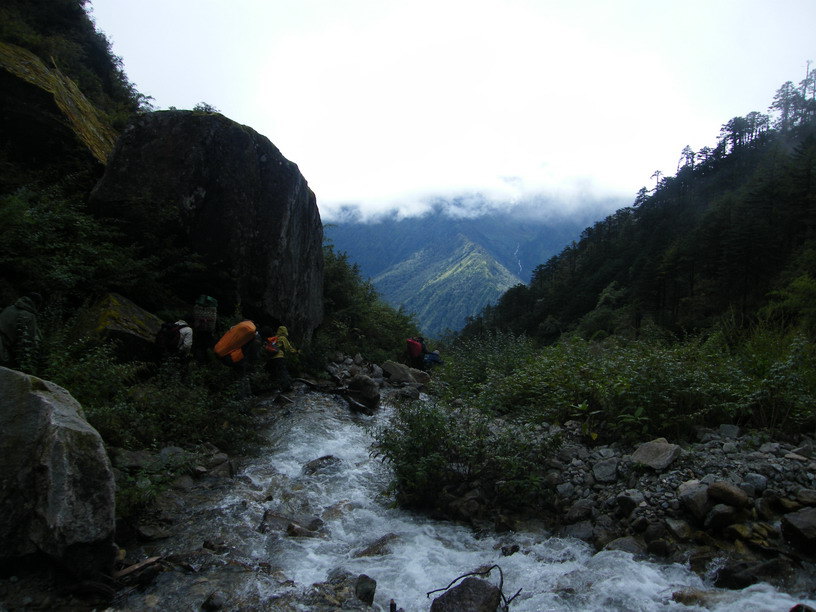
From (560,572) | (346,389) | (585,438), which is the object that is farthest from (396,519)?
(346,389)

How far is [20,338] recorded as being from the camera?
6.23 meters

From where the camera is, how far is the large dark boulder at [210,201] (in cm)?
1081

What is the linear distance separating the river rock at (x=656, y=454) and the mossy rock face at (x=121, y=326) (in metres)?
8.47

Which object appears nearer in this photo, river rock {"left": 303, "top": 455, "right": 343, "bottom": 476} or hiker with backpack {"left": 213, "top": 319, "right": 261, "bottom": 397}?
river rock {"left": 303, "top": 455, "right": 343, "bottom": 476}

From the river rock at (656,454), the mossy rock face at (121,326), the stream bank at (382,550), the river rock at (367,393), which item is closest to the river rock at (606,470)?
the stream bank at (382,550)

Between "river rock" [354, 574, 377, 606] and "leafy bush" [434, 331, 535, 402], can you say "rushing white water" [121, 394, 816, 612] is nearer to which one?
"river rock" [354, 574, 377, 606]

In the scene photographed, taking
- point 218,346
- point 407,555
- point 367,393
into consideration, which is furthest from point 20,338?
point 367,393

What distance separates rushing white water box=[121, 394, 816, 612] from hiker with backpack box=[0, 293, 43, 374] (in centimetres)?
335

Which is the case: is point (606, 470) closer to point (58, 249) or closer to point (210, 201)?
point (58, 249)

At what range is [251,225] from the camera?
12.1m

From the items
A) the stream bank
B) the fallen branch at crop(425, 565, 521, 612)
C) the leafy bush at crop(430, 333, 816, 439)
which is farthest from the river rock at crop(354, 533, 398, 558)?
the leafy bush at crop(430, 333, 816, 439)

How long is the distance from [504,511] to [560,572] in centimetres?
123

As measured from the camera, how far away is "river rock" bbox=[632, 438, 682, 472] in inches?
218

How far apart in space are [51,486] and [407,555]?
11.3ft
